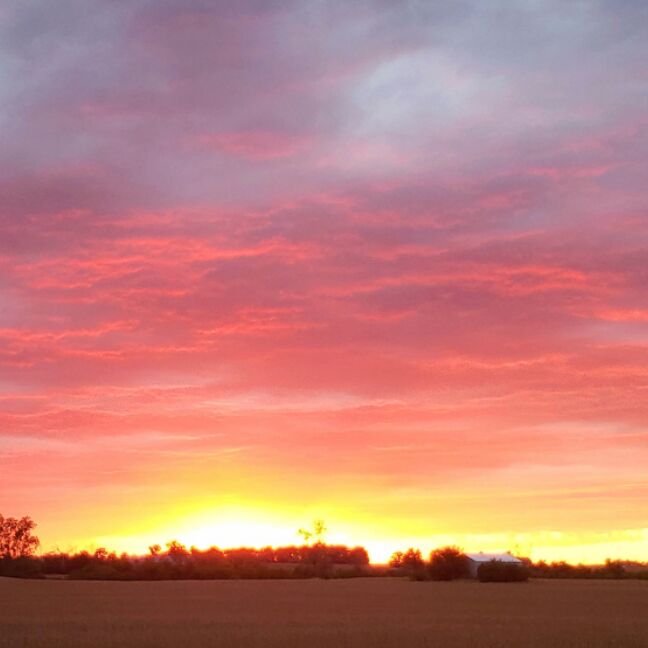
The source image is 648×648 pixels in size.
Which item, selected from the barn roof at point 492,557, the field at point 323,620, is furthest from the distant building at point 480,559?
the field at point 323,620

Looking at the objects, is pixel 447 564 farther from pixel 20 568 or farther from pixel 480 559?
pixel 20 568

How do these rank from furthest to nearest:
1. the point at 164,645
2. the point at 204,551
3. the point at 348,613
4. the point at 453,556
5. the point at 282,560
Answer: the point at 282,560 < the point at 204,551 < the point at 453,556 < the point at 348,613 < the point at 164,645

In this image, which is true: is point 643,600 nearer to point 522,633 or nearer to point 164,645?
point 522,633

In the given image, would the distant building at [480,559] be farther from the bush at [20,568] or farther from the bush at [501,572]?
the bush at [20,568]

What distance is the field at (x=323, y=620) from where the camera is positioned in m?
31.9

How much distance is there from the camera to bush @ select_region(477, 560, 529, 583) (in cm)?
9712

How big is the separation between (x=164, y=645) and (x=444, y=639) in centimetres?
874

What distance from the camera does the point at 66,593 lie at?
6919 centimetres

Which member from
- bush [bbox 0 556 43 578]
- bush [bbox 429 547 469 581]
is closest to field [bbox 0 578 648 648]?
bush [bbox 429 547 469 581]

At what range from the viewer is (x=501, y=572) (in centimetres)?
9750

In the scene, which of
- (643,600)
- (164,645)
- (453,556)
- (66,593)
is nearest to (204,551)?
(453,556)

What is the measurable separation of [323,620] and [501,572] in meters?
60.1

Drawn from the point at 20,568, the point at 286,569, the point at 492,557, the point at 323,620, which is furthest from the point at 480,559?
the point at 323,620

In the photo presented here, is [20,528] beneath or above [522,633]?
above
